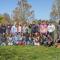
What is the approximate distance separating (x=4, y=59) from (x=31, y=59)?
843 mm

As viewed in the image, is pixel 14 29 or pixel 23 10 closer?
pixel 14 29

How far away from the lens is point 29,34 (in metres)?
17.9

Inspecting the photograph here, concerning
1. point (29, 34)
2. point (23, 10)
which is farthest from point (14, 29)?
point (23, 10)

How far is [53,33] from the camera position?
1742 centimetres

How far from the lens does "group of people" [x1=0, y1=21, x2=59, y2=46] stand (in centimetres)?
1748

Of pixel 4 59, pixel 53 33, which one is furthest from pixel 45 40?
pixel 4 59

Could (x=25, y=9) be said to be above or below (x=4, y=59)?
above

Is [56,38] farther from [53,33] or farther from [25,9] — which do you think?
[25,9]

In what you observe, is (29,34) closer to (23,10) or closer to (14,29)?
(14,29)

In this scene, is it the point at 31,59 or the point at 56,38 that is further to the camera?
the point at 56,38

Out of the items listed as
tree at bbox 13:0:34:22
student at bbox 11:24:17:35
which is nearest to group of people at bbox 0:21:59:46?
student at bbox 11:24:17:35

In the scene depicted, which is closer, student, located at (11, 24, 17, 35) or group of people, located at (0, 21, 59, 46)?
group of people, located at (0, 21, 59, 46)

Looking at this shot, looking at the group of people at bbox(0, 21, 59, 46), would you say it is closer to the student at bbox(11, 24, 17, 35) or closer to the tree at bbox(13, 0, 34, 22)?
the student at bbox(11, 24, 17, 35)

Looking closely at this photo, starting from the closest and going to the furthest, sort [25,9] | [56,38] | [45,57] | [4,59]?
[4,59] → [45,57] → [56,38] → [25,9]
